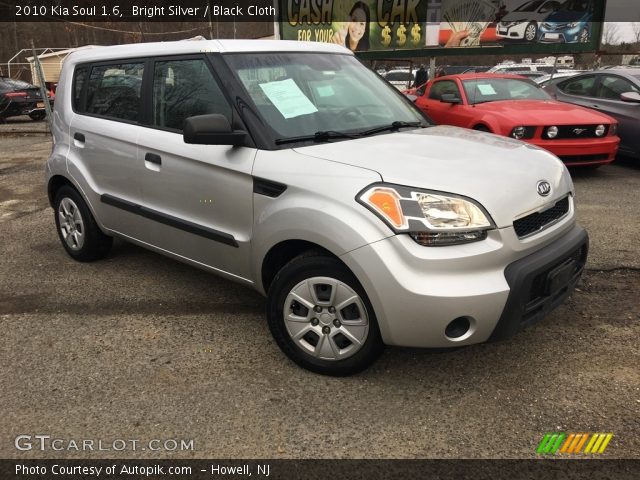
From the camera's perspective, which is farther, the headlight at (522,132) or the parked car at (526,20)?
the parked car at (526,20)

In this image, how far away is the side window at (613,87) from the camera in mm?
7996

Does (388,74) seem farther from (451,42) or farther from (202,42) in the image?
(202,42)

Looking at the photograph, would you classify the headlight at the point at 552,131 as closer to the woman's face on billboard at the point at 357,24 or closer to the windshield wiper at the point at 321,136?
the windshield wiper at the point at 321,136

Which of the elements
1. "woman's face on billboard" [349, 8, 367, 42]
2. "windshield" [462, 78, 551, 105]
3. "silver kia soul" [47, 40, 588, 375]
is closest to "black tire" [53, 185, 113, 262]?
"silver kia soul" [47, 40, 588, 375]

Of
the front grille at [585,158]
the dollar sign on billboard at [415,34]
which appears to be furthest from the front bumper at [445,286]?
the dollar sign on billboard at [415,34]

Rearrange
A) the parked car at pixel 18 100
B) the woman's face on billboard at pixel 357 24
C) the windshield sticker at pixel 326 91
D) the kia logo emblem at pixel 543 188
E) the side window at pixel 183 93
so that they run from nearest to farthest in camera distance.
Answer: the kia logo emblem at pixel 543 188 < the side window at pixel 183 93 < the windshield sticker at pixel 326 91 < the woman's face on billboard at pixel 357 24 < the parked car at pixel 18 100

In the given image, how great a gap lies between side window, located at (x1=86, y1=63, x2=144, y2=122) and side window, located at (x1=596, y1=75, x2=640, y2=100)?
7.14 m

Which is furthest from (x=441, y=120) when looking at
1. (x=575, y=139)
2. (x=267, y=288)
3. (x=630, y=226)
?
(x=267, y=288)

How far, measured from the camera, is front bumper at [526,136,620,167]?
22.3 ft

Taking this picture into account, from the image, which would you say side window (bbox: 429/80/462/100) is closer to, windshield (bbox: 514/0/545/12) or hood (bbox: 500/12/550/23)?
hood (bbox: 500/12/550/23)

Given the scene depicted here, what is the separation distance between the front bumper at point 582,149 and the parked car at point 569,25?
6.98 meters

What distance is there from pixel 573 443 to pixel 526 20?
510 inches

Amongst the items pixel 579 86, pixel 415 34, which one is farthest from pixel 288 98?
pixel 415 34

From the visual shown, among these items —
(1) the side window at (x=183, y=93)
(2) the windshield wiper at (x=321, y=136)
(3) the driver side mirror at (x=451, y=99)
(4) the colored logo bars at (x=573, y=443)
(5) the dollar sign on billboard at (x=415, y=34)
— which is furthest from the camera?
(5) the dollar sign on billboard at (x=415, y=34)
